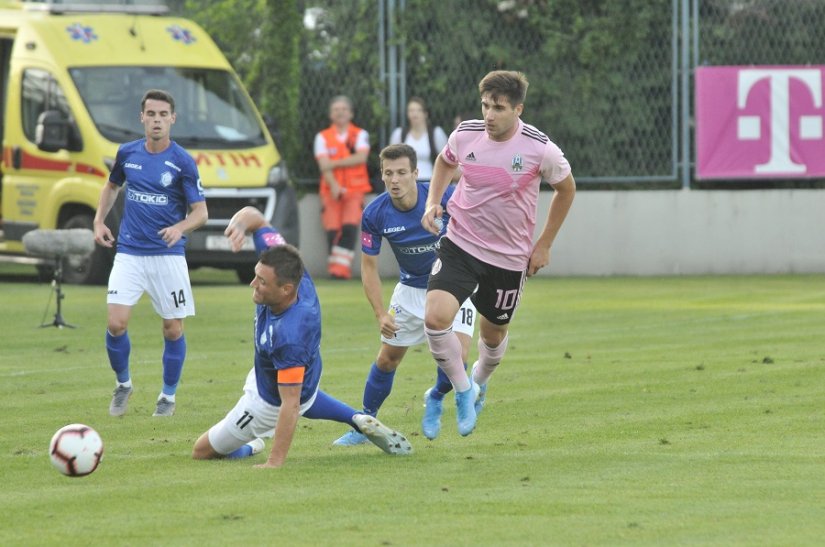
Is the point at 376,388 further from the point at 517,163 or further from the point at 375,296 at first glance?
the point at 517,163

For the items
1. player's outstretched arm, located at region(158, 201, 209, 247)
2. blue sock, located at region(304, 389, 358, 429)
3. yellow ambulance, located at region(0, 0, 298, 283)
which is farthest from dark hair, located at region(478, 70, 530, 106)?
yellow ambulance, located at region(0, 0, 298, 283)

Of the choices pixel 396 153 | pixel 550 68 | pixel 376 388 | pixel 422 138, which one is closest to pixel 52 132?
pixel 422 138

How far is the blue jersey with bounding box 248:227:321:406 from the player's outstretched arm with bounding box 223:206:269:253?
0.46 ft

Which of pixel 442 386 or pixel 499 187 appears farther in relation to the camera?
pixel 442 386

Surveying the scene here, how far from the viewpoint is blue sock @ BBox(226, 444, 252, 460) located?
29.4 feet

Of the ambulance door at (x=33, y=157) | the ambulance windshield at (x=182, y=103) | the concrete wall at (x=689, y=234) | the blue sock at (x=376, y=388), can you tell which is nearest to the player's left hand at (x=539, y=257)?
the blue sock at (x=376, y=388)

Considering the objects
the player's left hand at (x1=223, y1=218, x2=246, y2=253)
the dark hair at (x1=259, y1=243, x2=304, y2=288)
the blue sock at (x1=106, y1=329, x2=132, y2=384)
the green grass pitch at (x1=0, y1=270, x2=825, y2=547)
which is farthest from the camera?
the blue sock at (x1=106, y1=329, x2=132, y2=384)

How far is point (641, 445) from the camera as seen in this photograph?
9.20 metres

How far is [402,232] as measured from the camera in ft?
32.8

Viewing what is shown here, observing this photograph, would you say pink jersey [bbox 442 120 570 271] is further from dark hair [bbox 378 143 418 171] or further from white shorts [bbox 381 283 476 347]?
white shorts [bbox 381 283 476 347]

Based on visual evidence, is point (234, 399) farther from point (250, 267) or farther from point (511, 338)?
point (250, 267)

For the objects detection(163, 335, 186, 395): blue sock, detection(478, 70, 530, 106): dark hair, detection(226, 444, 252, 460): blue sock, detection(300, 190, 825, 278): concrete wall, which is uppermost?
detection(478, 70, 530, 106): dark hair

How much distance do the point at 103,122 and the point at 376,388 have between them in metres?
11.5

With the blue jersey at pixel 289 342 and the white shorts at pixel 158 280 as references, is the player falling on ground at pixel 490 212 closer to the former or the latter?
the blue jersey at pixel 289 342
